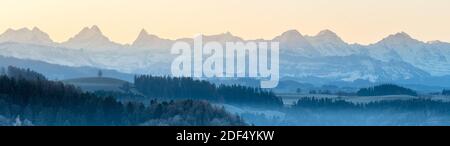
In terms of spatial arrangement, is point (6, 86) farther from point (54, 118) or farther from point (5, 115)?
point (5, 115)

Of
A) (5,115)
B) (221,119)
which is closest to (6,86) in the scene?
(5,115)
